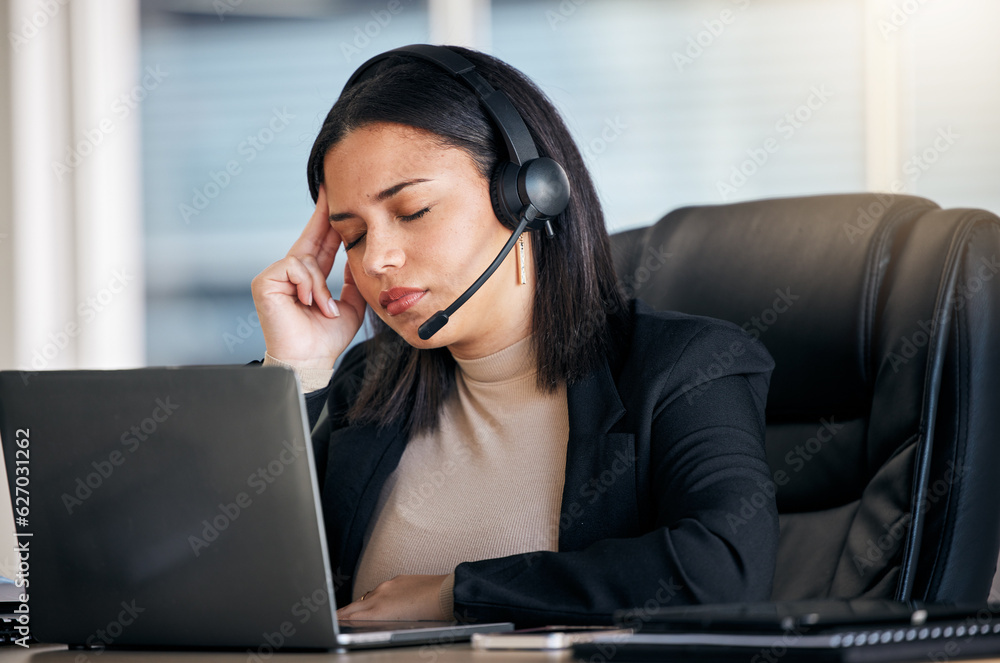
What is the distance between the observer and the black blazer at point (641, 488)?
0.87 meters

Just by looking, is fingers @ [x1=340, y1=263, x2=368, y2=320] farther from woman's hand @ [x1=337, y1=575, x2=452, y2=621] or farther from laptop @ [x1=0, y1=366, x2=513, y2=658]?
laptop @ [x1=0, y1=366, x2=513, y2=658]

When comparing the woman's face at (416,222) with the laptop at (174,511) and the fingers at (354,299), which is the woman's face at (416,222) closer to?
the fingers at (354,299)

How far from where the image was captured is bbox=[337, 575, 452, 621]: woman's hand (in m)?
0.94


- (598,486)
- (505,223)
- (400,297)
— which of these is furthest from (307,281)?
(598,486)

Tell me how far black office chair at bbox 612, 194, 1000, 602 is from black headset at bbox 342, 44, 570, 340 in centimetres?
31

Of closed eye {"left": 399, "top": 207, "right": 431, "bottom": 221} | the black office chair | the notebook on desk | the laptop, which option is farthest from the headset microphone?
the notebook on desk

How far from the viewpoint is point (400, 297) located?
120 cm

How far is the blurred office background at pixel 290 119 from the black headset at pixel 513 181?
1.24 metres

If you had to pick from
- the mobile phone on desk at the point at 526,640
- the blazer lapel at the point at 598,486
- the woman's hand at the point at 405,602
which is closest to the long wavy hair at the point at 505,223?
the blazer lapel at the point at 598,486

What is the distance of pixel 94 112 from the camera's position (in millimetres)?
2648

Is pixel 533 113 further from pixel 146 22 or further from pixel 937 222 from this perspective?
pixel 146 22

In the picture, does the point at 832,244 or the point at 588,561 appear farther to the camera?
the point at 832,244

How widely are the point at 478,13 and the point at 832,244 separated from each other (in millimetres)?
1570

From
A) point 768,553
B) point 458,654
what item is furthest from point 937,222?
point 458,654
